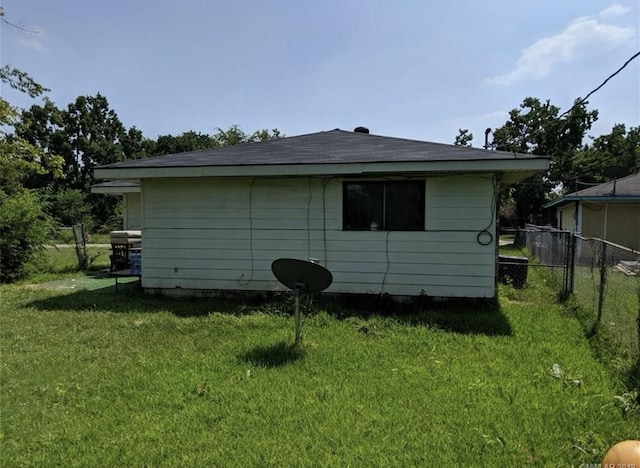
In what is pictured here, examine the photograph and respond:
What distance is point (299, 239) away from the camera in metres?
7.05

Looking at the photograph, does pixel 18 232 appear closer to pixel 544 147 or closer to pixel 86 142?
pixel 86 142

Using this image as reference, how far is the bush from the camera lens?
9.66 metres

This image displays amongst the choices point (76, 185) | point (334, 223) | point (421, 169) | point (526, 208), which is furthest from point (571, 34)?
point (76, 185)

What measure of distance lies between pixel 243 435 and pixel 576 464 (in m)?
2.08

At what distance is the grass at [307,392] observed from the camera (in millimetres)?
2660

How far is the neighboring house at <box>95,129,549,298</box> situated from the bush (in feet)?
14.6

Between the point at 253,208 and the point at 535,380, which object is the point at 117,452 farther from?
the point at 253,208

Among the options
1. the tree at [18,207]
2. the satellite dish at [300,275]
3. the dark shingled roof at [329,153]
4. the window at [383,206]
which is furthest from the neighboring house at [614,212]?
the tree at [18,207]

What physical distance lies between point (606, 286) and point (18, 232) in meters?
11.8

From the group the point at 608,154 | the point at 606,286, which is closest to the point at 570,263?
the point at 606,286

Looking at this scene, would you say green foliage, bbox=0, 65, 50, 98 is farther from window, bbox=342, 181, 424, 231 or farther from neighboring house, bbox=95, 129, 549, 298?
window, bbox=342, 181, 424, 231

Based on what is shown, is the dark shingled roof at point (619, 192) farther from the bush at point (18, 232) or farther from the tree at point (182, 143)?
the tree at point (182, 143)

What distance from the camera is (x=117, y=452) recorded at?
2.64 m

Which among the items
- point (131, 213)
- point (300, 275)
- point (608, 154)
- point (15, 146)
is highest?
point (608, 154)
